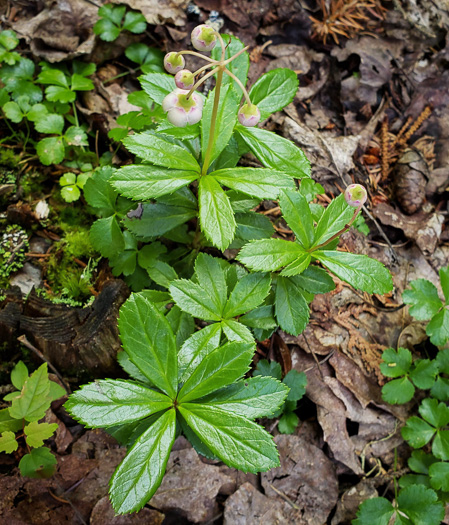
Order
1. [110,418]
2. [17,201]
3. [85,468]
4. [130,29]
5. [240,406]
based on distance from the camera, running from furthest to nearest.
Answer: [130,29] → [17,201] → [85,468] → [240,406] → [110,418]

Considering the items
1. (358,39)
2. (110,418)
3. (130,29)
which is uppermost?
(358,39)

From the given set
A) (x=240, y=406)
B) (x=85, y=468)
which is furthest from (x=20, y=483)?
(x=240, y=406)

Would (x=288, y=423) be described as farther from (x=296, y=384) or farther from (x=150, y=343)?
(x=150, y=343)

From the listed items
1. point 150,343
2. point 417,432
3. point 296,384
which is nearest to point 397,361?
point 417,432

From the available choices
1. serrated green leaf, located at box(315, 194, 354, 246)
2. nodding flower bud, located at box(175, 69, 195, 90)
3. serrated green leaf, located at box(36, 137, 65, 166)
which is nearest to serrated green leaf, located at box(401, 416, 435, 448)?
serrated green leaf, located at box(315, 194, 354, 246)

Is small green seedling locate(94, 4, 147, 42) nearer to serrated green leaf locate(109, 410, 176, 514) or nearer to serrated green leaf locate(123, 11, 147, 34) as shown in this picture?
serrated green leaf locate(123, 11, 147, 34)

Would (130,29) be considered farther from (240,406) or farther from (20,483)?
(20,483)

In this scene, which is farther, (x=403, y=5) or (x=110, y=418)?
(x=403, y=5)
